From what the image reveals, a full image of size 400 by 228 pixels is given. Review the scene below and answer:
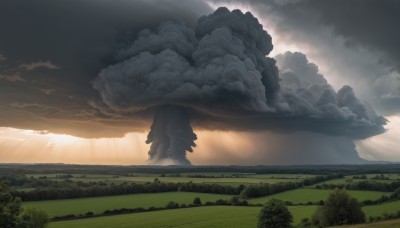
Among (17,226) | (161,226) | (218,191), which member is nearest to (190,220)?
(161,226)

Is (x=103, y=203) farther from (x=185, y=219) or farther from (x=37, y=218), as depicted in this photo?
(x=37, y=218)

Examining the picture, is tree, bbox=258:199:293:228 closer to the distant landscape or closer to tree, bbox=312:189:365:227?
the distant landscape

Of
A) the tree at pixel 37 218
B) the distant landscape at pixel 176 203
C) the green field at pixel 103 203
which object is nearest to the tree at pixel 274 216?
the distant landscape at pixel 176 203

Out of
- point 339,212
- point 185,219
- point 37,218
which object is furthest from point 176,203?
point 339,212

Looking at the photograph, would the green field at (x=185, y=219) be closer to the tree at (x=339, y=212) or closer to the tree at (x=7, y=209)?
the tree at (x=339, y=212)

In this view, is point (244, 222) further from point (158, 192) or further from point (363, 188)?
point (363, 188)

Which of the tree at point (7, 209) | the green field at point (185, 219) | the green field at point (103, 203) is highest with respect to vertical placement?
the tree at point (7, 209)

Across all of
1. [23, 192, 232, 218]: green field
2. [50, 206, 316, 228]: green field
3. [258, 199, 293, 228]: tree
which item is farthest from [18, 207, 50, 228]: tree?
[258, 199, 293, 228]: tree
